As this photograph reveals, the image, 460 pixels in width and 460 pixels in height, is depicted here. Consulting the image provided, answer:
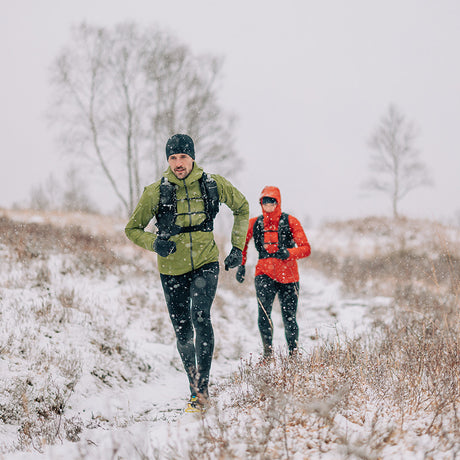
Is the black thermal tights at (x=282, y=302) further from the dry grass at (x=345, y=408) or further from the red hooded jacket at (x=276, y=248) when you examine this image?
the dry grass at (x=345, y=408)

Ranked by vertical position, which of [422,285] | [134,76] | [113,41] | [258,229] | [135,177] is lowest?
[422,285]

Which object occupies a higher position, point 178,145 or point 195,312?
point 178,145

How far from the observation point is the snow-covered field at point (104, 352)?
241cm

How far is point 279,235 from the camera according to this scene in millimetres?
4371

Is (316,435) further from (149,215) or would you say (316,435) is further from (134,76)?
(134,76)

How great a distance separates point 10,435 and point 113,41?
54.1 ft

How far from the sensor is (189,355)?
330 centimetres

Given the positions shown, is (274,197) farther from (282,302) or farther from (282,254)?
(282,302)

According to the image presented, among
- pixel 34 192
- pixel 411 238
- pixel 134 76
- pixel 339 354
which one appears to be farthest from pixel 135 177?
pixel 34 192

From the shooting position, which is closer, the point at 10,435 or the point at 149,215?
the point at 10,435

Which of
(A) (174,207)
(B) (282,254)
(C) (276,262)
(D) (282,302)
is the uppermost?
(A) (174,207)

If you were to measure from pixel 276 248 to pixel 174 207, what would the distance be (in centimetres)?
157

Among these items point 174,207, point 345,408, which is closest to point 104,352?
point 174,207

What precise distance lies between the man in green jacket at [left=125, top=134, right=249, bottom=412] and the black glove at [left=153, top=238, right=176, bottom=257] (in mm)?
45
